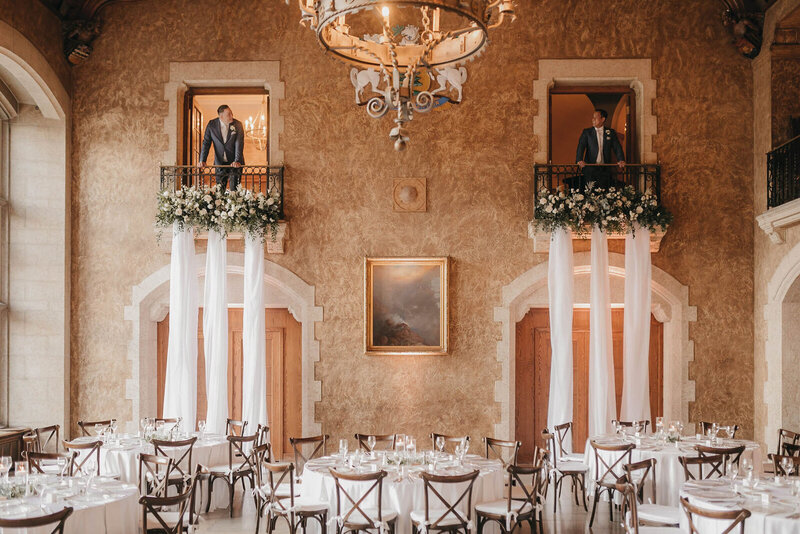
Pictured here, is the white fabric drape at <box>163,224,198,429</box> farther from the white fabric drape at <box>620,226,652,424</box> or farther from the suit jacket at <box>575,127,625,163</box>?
the white fabric drape at <box>620,226,652,424</box>

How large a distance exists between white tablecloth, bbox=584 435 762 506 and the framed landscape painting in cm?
255

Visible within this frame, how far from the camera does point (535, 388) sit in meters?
9.71

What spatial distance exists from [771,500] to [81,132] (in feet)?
28.9

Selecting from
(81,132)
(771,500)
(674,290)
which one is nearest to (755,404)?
(674,290)

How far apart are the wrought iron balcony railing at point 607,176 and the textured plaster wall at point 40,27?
20.3 feet

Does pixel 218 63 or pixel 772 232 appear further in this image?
pixel 218 63

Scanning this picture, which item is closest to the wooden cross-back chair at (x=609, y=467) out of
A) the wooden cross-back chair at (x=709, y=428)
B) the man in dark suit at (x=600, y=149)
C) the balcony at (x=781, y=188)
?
the wooden cross-back chair at (x=709, y=428)

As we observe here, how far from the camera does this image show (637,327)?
349 inches

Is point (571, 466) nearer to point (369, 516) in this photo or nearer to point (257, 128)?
point (369, 516)

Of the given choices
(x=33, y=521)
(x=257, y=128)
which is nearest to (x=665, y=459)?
(x=33, y=521)

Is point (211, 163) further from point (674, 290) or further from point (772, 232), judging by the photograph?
point (772, 232)

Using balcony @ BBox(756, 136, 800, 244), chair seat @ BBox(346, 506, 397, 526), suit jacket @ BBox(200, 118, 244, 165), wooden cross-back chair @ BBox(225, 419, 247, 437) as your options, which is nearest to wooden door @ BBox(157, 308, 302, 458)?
wooden cross-back chair @ BBox(225, 419, 247, 437)

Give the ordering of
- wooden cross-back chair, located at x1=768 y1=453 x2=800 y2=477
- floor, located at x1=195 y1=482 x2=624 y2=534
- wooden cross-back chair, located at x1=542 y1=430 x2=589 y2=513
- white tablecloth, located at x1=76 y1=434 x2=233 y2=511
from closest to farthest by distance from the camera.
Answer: wooden cross-back chair, located at x1=768 y1=453 x2=800 y2=477
floor, located at x1=195 y1=482 x2=624 y2=534
white tablecloth, located at x1=76 y1=434 x2=233 y2=511
wooden cross-back chair, located at x1=542 y1=430 x2=589 y2=513

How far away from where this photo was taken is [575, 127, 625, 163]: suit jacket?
9234mm
